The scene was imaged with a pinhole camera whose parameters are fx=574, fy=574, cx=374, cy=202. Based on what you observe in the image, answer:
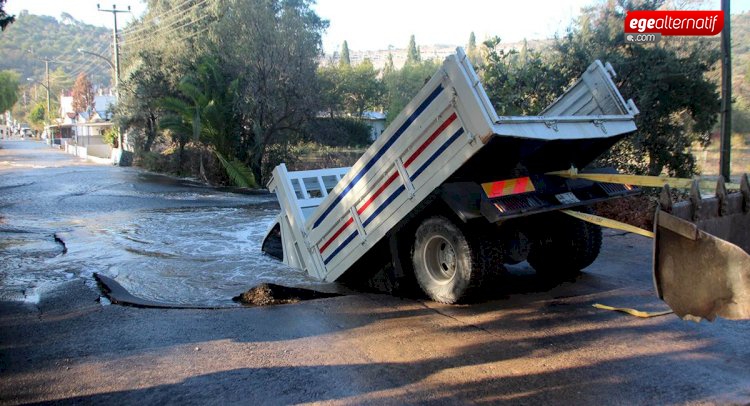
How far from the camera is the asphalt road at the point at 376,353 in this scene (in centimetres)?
407

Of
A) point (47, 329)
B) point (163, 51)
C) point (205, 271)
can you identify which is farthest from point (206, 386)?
point (163, 51)

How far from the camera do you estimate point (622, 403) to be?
3873 millimetres

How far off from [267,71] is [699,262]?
21.2 meters

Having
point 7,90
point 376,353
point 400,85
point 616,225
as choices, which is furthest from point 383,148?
point 7,90

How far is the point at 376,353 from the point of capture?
4.89 m

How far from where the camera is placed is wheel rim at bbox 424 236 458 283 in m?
6.21

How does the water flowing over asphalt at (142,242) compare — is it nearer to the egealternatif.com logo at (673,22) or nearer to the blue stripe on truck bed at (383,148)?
the blue stripe on truck bed at (383,148)

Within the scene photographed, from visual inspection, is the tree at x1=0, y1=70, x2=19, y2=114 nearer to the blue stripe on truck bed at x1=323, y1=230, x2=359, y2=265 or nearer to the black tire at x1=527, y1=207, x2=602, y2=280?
the blue stripe on truck bed at x1=323, y1=230, x2=359, y2=265

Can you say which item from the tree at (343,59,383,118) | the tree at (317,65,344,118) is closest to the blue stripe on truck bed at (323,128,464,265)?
the tree at (317,65,344,118)

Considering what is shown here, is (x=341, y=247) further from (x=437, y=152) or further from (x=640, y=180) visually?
(x=640, y=180)

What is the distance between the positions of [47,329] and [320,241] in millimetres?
3128

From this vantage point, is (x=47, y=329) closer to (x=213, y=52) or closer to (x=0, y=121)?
(x=213, y=52)

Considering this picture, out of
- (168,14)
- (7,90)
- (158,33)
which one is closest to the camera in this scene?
(158,33)

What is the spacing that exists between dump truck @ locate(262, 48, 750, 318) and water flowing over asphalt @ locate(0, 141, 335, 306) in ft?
3.73
